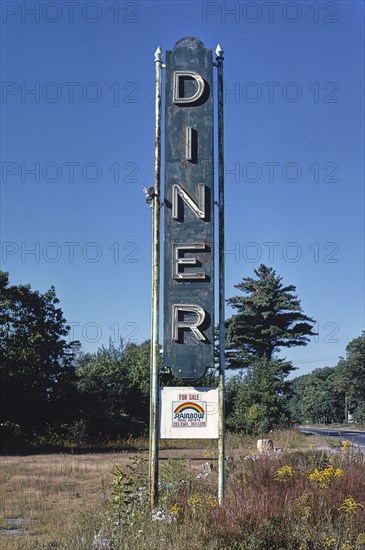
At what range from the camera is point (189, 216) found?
429 inches

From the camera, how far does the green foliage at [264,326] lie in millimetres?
55062

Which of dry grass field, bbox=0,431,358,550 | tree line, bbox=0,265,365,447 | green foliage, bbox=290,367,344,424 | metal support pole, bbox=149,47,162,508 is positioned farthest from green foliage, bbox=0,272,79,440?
green foliage, bbox=290,367,344,424

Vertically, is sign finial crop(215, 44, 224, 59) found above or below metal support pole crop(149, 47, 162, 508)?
above

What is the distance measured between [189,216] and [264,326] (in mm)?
A: 45443

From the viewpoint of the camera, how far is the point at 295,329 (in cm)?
5584

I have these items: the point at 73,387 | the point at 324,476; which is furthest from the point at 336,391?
the point at 324,476

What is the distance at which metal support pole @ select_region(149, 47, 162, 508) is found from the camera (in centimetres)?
1019

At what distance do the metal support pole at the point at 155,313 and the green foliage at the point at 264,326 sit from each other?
144ft

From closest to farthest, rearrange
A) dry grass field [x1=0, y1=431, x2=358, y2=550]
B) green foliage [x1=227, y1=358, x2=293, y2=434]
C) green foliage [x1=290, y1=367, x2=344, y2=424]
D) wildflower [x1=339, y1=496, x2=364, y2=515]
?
wildflower [x1=339, y1=496, x2=364, y2=515] → dry grass field [x1=0, y1=431, x2=358, y2=550] → green foliage [x1=227, y1=358, x2=293, y2=434] → green foliage [x1=290, y1=367, x2=344, y2=424]

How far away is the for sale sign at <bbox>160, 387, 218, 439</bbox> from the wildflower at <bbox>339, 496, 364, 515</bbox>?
2825mm

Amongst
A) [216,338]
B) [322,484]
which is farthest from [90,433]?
[322,484]

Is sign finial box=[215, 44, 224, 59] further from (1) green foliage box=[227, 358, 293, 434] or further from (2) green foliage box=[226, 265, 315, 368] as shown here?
(2) green foliage box=[226, 265, 315, 368]

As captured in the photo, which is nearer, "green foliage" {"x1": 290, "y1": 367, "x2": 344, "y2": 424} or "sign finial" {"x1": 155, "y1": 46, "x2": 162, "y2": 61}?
"sign finial" {"x1": 155, "y1": 46, "x2": 162, "y2": 61}

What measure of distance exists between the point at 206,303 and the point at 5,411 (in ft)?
72.1
